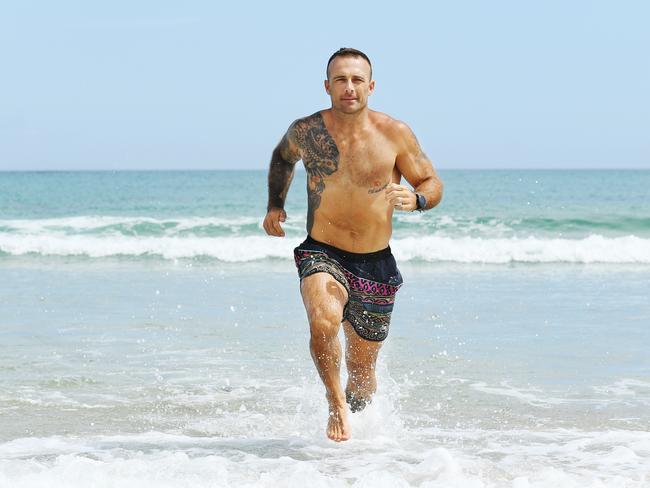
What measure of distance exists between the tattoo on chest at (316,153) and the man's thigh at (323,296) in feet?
1.31

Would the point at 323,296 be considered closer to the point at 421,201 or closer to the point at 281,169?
the point at 421,201

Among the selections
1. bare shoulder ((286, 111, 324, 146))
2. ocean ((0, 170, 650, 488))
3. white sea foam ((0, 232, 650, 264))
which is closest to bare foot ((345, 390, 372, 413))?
ocean ((0, 170, 650, 488))

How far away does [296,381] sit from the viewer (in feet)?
23.7

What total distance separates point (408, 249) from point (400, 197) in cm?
1399

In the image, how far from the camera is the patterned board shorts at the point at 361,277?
525 centimetres

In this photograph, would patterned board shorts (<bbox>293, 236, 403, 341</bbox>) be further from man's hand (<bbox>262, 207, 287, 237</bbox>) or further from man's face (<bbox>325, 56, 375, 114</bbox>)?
man's face (<bbox>325, 56, 375, 114</bbox>)

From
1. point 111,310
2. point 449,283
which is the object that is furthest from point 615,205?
point 111,310

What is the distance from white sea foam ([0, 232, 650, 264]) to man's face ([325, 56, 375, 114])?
12711 mm

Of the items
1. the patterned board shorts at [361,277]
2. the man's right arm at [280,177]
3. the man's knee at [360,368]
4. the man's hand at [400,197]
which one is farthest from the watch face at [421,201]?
the man's knee at [360,368]

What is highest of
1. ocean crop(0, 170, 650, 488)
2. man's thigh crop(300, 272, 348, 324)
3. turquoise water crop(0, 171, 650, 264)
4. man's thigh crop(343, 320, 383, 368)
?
man's thigh crop(300, 272, 348, 324)

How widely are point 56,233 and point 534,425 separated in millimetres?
20385

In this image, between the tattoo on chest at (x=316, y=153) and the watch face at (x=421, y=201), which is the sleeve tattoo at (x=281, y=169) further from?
the watch face at (x=421, y=201)

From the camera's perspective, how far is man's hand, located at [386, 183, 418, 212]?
4.75m

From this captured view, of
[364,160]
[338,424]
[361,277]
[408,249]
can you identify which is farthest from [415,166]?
[408,249]
